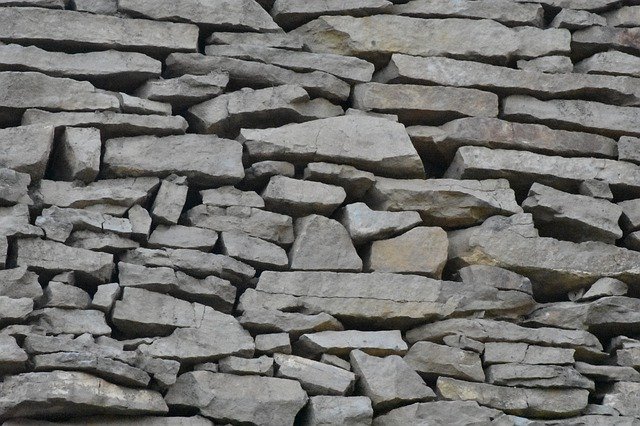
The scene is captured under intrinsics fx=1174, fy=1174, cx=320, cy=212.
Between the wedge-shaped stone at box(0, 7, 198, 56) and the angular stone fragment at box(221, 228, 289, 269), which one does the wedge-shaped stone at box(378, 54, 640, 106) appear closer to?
the wedge-shaped stone at box(0, 7, 198, 56)

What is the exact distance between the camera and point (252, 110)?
580 centimetres

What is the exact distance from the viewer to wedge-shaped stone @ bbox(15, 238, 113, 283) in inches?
201

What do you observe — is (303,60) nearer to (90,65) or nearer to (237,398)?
(90,65)

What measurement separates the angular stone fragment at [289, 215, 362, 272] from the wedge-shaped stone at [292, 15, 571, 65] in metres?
1.09

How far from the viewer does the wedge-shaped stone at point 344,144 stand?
18.8 feet

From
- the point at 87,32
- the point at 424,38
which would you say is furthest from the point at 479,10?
the point at 87,32

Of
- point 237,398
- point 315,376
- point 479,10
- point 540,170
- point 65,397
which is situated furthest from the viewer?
point 479,10

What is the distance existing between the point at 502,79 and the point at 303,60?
1073 mm

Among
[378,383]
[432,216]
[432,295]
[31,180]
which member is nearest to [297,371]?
[378,383]

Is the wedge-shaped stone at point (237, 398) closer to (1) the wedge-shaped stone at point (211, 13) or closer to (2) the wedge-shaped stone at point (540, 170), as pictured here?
(2) the wedge-shaped stone at point (540, 170)

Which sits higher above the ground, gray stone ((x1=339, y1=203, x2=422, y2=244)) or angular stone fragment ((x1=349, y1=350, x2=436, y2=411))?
gray stone ((x1=339, y1=203, x2=422, y2=244))

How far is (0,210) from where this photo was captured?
17.2ft

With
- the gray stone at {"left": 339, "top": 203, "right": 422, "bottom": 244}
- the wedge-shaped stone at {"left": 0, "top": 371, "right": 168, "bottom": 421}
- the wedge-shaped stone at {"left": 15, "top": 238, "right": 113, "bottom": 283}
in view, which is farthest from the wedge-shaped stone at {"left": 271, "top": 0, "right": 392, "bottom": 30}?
the wedge-shaped stone at {"left": 0, "top": 371, "right": 168, "bottom": 421}

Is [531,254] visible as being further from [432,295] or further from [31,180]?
[31,180]
